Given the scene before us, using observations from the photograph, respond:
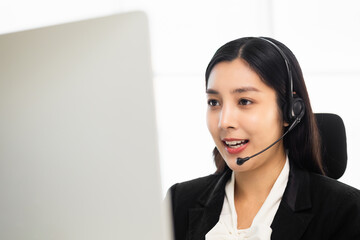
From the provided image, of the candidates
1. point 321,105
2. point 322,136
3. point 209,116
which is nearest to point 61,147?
point 209,116

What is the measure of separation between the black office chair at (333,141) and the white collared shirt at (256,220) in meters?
0.17

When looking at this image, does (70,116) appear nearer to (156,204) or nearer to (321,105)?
(156,204)

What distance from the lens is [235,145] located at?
1297 millimetres

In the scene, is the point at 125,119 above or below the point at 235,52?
below

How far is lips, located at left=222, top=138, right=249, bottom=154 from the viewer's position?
1282 mm

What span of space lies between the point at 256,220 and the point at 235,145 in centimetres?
23

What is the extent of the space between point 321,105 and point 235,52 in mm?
2242

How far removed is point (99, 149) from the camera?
56 cm

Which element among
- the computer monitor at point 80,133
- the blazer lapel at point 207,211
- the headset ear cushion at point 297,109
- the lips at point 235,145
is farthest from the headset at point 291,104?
the computer monitor at point 80,133

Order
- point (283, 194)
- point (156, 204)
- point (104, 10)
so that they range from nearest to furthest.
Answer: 1. point (156, 204)
2. point (283, 194)
3. point (104, 10)

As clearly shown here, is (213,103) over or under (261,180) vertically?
over

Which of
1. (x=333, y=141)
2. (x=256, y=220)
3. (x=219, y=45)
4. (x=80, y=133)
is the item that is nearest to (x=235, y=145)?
(x=256, y=220)

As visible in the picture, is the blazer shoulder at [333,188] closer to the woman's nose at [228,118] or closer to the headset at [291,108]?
the headset at [291,108]

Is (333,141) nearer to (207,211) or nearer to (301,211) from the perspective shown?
(301,211)
